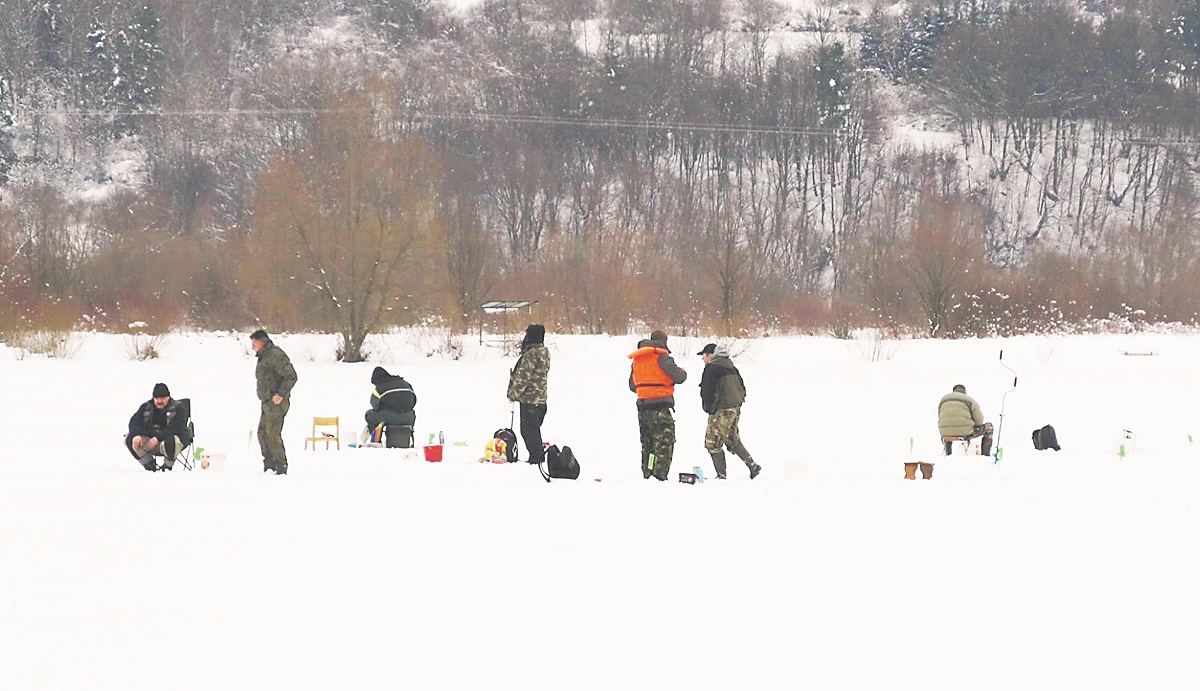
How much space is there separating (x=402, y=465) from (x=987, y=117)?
73084 mm

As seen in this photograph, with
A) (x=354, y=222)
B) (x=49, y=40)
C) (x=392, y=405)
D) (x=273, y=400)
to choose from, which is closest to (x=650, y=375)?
(x=273, y=400)

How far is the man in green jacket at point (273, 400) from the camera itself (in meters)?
14.0

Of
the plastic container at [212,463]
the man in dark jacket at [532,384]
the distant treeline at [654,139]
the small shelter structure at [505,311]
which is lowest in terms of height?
the plastic container at [212,463]

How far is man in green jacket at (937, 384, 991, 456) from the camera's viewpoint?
16.9 meters

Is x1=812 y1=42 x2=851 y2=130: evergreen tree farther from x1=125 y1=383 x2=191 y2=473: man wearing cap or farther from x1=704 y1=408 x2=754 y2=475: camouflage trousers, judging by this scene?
x1=125 y1=383 x2=191 y2=473: man wearing cap

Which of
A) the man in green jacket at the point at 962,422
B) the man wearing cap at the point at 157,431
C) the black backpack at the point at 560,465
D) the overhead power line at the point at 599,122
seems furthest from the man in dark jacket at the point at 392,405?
the overhead power line at the point at 599,122

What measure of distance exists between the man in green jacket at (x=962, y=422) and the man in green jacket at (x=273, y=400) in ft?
25.2

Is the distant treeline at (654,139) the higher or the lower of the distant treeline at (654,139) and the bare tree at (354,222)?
the higher

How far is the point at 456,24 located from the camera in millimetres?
94062

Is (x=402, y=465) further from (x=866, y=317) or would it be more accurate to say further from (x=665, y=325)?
(x=866, y=317)

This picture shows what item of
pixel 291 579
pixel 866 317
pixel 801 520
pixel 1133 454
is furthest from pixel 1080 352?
pixel 291 579

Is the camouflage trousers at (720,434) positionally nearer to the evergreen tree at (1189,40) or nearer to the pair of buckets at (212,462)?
the pair of buckets at (212,462)

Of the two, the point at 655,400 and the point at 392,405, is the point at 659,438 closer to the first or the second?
the point at 655,400

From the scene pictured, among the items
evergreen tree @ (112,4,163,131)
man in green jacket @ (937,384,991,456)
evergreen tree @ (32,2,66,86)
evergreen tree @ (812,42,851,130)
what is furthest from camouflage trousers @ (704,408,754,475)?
evergreen tree @ (32,2,66,86)
